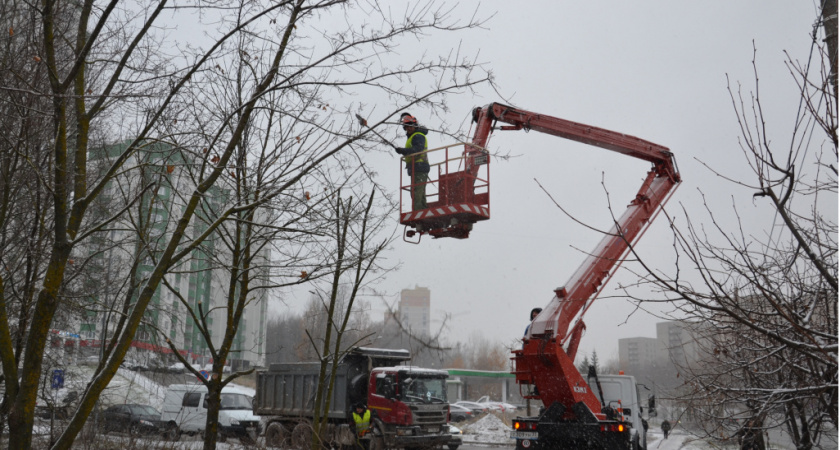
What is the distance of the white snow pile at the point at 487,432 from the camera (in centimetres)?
2782

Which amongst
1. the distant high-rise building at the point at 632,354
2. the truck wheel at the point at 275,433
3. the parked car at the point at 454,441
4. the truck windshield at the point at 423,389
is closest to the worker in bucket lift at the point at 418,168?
the truck windshield at the point at 423,389

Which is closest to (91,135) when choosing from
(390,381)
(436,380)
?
(390,381)

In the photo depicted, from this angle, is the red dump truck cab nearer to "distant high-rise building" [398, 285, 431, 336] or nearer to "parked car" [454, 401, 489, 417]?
"distant high-rise building" [398, 285, 431, 336]

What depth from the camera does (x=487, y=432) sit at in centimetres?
3175

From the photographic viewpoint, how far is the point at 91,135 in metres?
11.5

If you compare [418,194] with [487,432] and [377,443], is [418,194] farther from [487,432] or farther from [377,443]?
[487,432]

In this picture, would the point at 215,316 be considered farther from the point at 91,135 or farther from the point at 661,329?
the point at 661,329

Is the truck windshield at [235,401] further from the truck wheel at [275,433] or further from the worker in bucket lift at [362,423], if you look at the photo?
the worker in bucket lift at [362,423]

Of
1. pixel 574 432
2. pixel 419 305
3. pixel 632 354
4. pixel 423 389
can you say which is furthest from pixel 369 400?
pixel 632 354

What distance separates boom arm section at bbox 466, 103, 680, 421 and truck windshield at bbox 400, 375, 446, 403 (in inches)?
263

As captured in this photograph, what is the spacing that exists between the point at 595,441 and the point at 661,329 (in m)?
2.33

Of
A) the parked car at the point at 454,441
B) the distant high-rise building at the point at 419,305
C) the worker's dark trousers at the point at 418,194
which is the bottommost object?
the parked car at the point at 454,441

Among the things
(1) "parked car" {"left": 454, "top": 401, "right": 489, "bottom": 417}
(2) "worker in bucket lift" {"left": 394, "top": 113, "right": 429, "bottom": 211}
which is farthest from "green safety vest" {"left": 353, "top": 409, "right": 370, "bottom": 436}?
(1) "parked car" {"left": 454, "top": 401, "right": 489, "bottom": 417}

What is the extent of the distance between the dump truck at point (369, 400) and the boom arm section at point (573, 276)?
6.03 m
